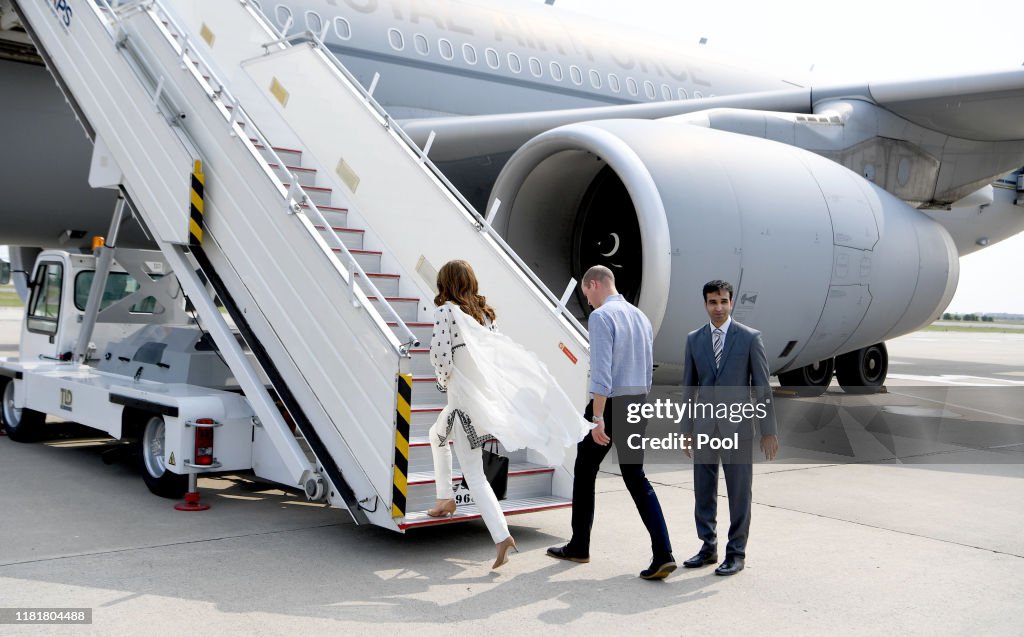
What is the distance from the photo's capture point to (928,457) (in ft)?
23.2

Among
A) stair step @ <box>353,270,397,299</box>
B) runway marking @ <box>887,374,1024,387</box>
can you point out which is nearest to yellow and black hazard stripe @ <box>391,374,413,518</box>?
stair step @ <box>353,270,397,299</box>

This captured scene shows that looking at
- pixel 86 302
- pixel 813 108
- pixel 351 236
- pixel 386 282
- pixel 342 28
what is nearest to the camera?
pixel 386 282

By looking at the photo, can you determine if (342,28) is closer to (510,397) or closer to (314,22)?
(314,22)

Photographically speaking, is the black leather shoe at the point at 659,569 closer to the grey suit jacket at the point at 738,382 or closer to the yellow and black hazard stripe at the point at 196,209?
the grey suit jacket at the point at 738,382

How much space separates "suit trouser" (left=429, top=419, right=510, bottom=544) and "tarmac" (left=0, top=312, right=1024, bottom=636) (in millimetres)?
216

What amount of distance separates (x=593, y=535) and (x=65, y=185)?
5.83 m

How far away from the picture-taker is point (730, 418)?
4.02 metres

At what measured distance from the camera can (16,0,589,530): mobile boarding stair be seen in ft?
13.7

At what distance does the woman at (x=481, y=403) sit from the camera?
386 cm

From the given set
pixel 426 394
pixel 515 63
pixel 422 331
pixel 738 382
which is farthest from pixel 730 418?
pixel 515 63

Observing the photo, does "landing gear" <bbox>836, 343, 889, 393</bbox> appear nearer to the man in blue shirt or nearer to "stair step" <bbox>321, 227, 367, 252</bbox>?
"stair step" <bbox>321, 227, 367, 252</bbox>

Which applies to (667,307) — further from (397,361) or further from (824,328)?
(397,361)

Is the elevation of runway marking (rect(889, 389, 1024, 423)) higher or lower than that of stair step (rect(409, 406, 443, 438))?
lower

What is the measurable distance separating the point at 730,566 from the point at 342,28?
6.24 meters
